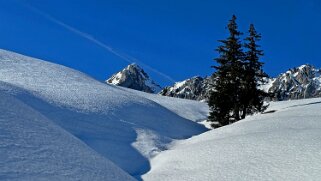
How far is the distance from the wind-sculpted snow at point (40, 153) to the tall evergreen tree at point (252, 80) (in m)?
23.0

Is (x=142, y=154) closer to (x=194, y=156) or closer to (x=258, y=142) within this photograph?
(x=194, y=156)

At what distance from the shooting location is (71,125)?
20.4 metres

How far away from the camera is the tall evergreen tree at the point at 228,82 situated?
35.7 metres

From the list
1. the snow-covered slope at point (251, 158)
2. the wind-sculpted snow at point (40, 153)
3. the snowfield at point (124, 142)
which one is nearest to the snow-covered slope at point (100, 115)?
the snowfield at point (124, 142)

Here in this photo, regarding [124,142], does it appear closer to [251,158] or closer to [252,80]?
[251,158]

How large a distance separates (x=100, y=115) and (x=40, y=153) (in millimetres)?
11147

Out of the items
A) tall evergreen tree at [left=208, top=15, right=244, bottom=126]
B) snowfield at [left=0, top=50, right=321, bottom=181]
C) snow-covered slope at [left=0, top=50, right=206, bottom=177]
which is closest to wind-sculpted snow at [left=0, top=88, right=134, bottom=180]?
snowfield at [left=0, top=50, right=321, bottom=181]

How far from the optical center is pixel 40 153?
11984mm

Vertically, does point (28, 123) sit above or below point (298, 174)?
above

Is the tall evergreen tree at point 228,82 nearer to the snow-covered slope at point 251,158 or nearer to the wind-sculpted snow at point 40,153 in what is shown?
the snow-covered slope at point 251,158

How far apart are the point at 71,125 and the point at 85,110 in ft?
9.64

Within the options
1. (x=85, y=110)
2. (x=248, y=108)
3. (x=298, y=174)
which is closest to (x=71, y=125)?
(x=85, y=110)

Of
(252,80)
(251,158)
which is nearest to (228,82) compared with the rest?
(252,80)

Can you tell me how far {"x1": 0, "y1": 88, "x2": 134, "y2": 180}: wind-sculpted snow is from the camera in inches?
428
